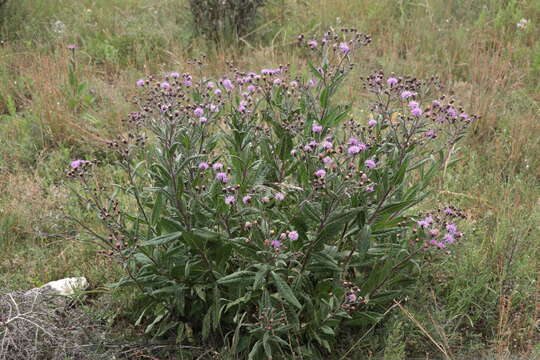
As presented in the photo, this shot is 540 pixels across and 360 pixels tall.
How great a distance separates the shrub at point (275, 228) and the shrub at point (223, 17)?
3.83 m

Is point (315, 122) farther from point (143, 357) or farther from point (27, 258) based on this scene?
point (27, 258)

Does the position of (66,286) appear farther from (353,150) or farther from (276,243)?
(353,150)

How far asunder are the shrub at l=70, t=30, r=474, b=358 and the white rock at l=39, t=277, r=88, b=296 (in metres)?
0.54

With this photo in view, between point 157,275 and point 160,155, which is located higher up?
point 160,155

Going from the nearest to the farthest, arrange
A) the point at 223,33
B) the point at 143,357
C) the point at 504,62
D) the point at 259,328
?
the point at 259,328, the point at 143,357, the point at 504,62, the point at 223,33

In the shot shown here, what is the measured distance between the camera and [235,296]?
8.67 feet

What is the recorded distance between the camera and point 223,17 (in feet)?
21.6

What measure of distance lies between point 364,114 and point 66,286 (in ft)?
9.80

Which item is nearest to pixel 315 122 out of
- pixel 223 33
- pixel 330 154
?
pixel 330 154

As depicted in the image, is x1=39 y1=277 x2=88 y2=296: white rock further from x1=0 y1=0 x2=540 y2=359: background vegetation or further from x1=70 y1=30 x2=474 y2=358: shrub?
x1=70 y1=30 x2=474 y2=358: shrub

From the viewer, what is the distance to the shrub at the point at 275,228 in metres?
2.42

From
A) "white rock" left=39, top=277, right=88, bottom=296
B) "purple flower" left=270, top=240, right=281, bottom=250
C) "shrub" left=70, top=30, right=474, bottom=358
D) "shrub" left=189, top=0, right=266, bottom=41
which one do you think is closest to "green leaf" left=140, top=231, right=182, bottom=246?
"shrub" left=70, top=30, right=474, bottom=358

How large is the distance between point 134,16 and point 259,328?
19.2 ft

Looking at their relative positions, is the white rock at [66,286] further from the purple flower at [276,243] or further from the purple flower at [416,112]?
the purple flower at [416,112]
